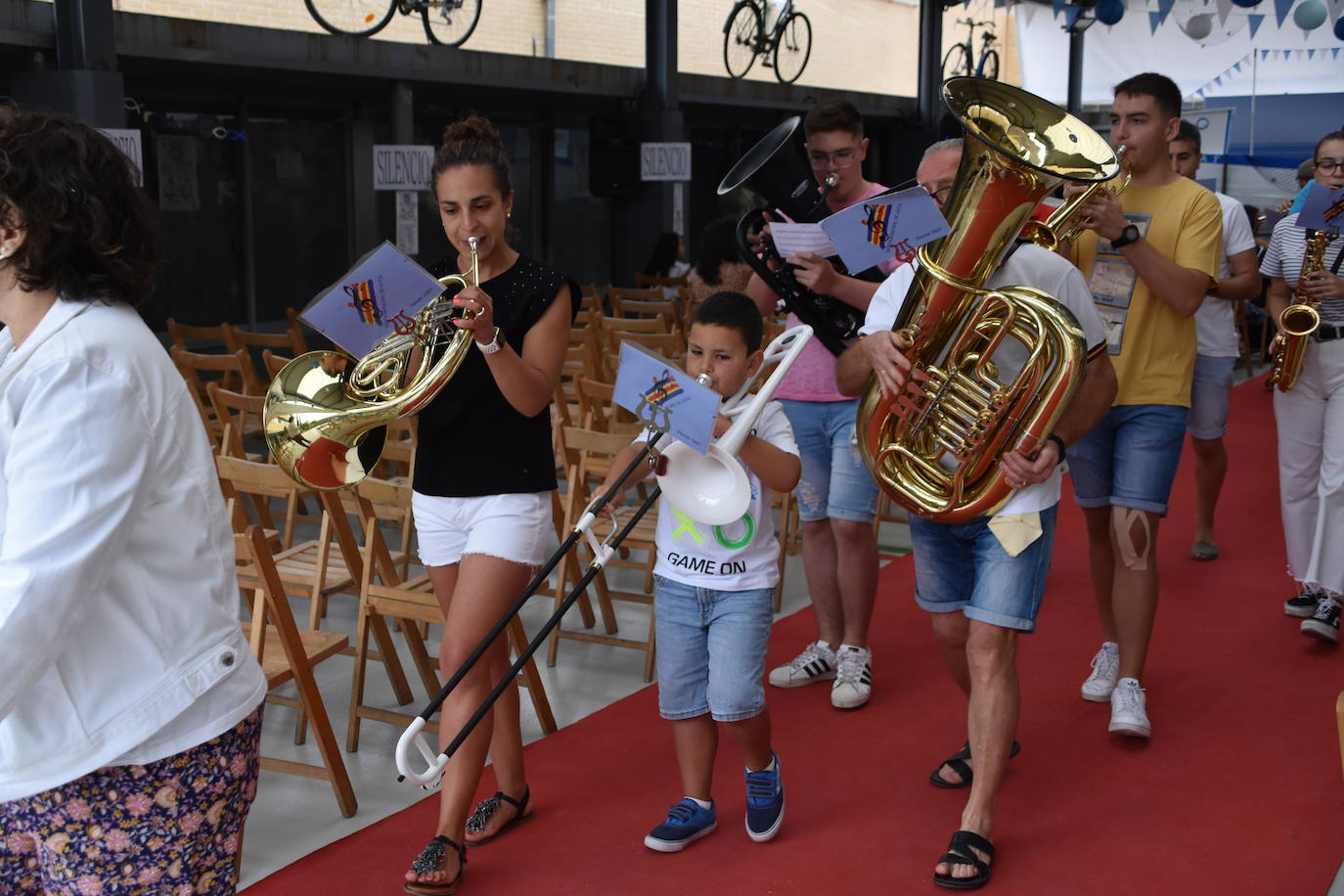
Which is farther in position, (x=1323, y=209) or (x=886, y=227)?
(x=1323, y=209)

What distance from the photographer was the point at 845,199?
3.54 m

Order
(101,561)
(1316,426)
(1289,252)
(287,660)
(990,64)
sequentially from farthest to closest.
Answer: (990,64) < (1289,252) < (1316,426) < (287,660) < (101,561)

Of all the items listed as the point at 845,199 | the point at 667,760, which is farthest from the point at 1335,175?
the point at 667,760

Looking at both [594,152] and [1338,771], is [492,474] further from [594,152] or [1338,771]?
[594,152]

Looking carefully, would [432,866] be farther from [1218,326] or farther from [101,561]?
Answer: [1218,326]

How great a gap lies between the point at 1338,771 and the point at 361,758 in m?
2.47

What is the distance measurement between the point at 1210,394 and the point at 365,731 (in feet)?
10.5

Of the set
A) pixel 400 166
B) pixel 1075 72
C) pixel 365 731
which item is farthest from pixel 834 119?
pixel 1075 72

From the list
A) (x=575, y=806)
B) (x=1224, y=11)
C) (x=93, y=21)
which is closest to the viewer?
(x=575, y=806)

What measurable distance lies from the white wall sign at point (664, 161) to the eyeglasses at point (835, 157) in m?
6.67

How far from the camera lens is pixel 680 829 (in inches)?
111

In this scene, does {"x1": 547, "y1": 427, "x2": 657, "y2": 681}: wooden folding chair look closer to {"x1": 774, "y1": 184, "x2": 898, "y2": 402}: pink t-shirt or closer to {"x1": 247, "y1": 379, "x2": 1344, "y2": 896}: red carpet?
{"x1": 247, "y1": 379, "x2": 1344, "y2": 896}: red carpet

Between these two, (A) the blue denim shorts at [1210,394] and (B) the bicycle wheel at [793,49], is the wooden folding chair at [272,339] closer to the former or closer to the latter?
(A) the blue denim shorts at [1210,394]

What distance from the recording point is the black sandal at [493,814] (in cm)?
289
